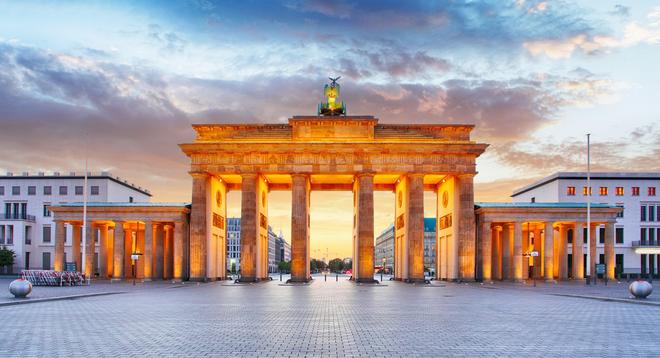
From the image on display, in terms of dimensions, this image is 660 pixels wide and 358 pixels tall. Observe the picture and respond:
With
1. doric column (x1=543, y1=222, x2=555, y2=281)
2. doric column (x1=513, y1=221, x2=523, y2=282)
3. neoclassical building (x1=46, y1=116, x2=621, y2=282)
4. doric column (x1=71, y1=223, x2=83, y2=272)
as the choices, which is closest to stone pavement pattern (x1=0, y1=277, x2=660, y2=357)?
neoclassical building (x1=46, y1=116, x2=621, y2=282)

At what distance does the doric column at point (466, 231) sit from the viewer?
65.4 metres

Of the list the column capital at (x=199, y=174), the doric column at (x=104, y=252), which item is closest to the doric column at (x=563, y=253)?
the column capital at (x=199, y=174)

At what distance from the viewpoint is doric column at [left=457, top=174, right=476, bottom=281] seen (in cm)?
6538

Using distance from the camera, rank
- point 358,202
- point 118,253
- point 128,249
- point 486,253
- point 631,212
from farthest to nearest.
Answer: point 631,212 < point 128,249 < point 118,253 < point 486,253 < point 358,202

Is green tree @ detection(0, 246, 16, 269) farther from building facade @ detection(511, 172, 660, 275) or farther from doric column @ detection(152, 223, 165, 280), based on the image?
building facade @ detection(511, 172, 660, 275)

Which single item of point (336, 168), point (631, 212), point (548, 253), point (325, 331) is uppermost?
point (336, 168)

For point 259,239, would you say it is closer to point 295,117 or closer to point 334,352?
point 295,117

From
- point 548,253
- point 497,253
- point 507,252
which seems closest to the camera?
point 548,253

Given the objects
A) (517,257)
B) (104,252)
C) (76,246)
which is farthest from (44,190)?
(517,257)

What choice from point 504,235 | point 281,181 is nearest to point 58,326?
point 281,181

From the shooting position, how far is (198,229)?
66.2m

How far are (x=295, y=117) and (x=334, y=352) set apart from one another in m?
54.0

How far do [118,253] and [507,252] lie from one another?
43.9 metres

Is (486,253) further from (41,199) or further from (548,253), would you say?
(41,199)
